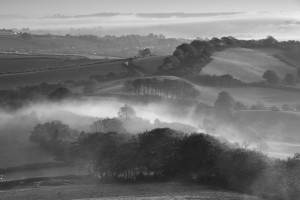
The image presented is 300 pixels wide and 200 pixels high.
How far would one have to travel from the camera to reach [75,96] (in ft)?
355

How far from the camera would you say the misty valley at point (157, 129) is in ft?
163

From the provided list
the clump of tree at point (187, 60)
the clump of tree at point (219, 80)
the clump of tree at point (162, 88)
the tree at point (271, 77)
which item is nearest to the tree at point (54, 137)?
the clump of tree at point (162, 88)

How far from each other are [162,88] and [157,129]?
57405mm

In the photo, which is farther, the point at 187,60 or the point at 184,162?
the point at 187,60

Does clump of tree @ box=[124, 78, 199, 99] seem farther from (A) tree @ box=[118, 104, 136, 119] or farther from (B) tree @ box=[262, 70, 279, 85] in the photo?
(B) tree @ box=[262, 70, 279, 85]

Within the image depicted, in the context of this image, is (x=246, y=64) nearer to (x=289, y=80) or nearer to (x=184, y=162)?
(x=289, y=80)

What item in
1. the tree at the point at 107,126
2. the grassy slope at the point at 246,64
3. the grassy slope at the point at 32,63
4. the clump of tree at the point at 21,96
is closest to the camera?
the tree at the point at 107,126

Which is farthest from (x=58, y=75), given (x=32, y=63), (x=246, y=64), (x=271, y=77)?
(x=271, y=77)

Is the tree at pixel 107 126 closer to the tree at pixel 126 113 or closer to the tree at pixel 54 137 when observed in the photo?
the tree at pixel 54 137

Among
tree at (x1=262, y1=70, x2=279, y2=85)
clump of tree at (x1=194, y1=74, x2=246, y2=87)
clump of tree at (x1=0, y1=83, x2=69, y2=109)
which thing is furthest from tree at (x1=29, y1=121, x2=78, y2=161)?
tree at (x1=262, y1=70, x2=279, y2=85)

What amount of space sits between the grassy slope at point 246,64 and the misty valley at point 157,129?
0.35 metres

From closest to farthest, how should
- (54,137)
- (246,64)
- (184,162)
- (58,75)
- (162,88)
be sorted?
(184,162), (54,137), (162,88), (58,75), (246,64)

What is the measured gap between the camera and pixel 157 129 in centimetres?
6253

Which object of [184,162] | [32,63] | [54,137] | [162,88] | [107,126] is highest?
[32,63]
